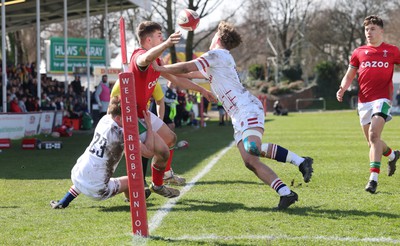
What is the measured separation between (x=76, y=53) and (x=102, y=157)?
36521mm

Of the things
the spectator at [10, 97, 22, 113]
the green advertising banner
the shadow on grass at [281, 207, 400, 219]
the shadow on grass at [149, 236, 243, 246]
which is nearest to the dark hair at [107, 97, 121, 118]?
the shadow on grass at [149, 236, 243, 246]

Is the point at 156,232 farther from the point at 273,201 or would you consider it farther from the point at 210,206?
the point at 273,201

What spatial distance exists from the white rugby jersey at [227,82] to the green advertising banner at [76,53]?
107 ft

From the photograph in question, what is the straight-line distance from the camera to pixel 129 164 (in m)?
6.17

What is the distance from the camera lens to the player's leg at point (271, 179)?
305 inches

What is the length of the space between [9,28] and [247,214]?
33.3 meters

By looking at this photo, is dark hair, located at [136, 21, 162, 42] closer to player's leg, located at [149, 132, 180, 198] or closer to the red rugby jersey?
player's leg, located at [149, 132, 180, 198]

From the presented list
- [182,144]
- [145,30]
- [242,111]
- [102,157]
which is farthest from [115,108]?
[182,144]

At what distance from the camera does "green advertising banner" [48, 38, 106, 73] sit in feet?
136

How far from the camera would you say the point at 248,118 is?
7.85 m

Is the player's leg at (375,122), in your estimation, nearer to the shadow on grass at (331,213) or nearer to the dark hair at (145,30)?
the shadow on grass at (331,213)

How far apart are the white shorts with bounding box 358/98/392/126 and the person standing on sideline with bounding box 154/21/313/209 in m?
2.10

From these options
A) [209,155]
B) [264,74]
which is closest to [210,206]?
[209,155]

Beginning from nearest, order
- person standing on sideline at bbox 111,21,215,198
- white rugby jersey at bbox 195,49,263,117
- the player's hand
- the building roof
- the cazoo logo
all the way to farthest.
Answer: the player's hand
white rugby jersey at bbox 195,49,263,117
person standing on sideline at bbox 111,21,215,198
the cazoo logo
the building roof
